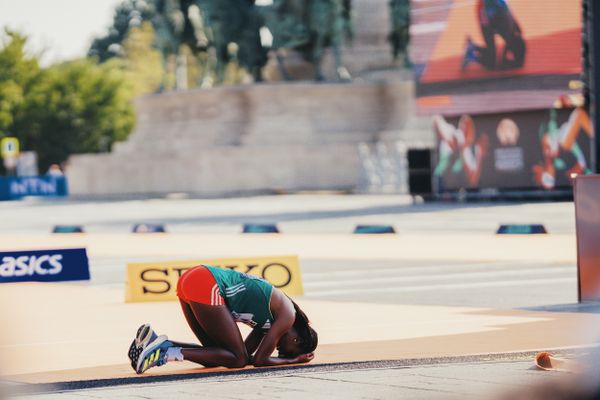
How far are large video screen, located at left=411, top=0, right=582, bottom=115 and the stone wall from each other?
45.9 feet

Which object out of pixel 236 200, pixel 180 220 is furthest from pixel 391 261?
pixel 236 200

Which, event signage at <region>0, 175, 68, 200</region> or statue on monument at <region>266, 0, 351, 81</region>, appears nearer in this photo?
statue on monument at <region>266, 0, 351, 81</region>

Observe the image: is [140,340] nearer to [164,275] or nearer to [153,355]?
[153,355]

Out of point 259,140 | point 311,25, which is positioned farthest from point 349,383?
point 311,25

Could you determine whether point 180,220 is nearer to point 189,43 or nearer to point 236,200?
point 236,200

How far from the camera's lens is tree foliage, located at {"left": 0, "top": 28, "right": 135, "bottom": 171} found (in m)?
93.3

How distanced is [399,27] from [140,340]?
Result: 5371 cm

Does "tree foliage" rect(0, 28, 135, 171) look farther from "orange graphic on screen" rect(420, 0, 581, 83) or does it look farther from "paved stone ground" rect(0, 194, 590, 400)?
"orange graphic on screen" rect(420, 0, 581, 83)

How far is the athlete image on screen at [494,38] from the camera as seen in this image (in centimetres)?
3912

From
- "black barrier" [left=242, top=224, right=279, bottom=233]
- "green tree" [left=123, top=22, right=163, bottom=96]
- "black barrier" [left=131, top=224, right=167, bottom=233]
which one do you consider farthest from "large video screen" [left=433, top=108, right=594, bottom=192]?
"green tree" [left=123, top=22, right=163, bottom=96]

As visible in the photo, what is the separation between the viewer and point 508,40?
1551 inches

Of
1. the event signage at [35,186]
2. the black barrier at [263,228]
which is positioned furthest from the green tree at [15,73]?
the black barrier at [263,228]

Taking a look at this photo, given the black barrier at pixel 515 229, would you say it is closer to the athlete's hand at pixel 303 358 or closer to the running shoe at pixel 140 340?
the athlete's hand at pixel 303 358

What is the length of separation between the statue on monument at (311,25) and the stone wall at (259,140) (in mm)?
1676
